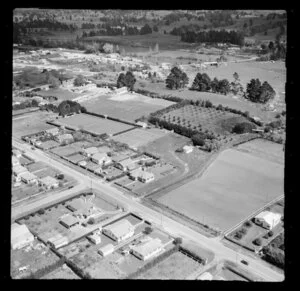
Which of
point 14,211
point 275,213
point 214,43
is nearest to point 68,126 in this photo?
point 14,211

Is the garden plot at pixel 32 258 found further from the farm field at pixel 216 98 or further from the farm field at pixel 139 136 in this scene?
the farm field at pixel 216 98

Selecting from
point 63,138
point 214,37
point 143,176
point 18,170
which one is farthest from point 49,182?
point 214,37

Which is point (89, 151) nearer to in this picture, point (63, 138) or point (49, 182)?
point (63, 138)

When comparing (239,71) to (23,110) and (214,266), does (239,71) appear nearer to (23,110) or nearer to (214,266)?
(23,110)

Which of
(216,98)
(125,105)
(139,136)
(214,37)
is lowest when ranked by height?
(139,136)

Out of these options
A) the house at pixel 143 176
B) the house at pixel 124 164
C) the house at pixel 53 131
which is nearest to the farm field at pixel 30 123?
the house at pixel 53 131

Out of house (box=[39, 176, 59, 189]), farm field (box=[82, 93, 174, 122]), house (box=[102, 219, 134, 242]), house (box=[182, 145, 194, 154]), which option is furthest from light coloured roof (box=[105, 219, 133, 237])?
farm field (box=[82, 93, 174, 122])
